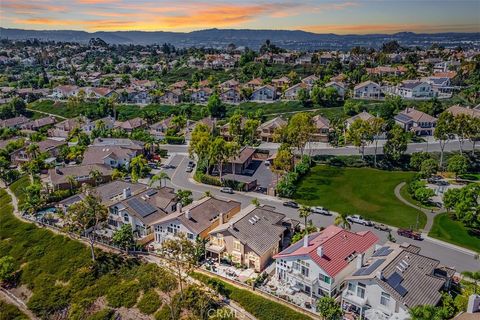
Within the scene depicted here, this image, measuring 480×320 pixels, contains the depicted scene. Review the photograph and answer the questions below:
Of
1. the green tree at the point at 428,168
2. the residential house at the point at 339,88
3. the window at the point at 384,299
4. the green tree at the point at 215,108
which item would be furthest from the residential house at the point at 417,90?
the window at the point at 384,299

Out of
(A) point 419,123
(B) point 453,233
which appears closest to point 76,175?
(B) point 453,233

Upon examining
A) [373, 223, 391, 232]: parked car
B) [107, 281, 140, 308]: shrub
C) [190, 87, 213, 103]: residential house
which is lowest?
[107, 281, 140, 308]: shrub

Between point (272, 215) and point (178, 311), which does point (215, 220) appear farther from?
point (178, 311)

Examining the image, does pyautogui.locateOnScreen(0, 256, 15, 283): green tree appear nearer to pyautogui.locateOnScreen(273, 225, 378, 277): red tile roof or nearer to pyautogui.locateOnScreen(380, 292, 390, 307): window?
pyautogui.locateOnScreen(273, 225, 378, 277): red tile roof

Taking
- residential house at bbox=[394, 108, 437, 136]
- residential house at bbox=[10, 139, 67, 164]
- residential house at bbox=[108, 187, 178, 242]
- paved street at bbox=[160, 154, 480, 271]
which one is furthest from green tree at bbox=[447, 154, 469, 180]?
residential house at bbox=[10, 139, 67, 164]

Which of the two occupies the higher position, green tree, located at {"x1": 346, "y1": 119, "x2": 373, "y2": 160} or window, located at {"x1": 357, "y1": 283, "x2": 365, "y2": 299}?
green tree, located at {"x1": 346, "y1": 119, "x2": 373, "y2": 160}

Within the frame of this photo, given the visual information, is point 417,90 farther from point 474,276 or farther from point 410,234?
point 474,276

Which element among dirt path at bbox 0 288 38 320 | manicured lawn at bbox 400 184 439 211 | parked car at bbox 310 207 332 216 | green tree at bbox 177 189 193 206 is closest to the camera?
dirt path at bbox 0 288 38 320

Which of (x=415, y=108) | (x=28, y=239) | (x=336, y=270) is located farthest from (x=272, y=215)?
(x=415, y=108)

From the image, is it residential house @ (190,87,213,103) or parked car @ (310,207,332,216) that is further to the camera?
residential house @ (190,87,213,103)
